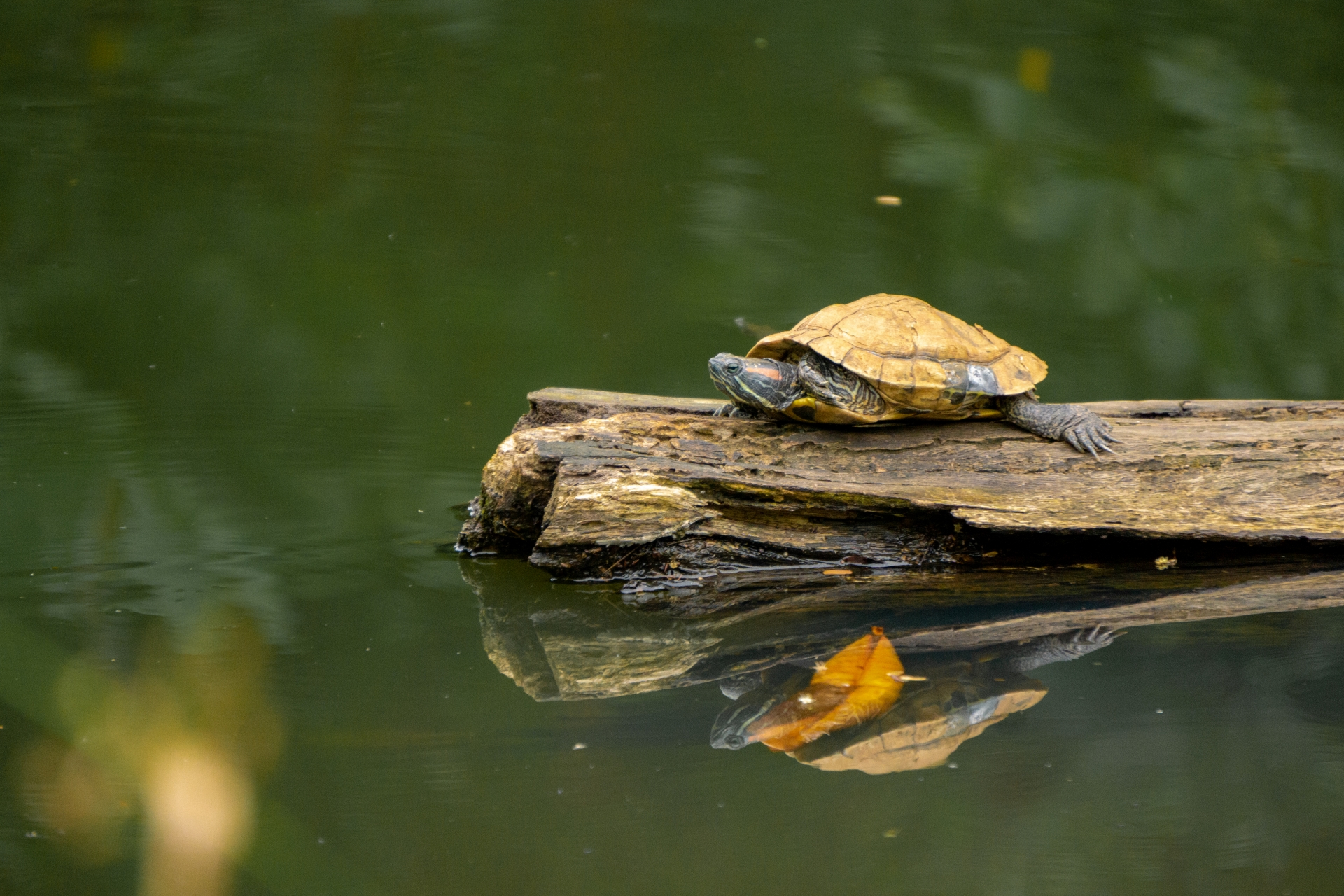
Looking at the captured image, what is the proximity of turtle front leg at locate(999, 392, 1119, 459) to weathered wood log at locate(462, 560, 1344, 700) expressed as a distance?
24 centimetres

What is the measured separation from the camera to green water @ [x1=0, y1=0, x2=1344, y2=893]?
1.29 m

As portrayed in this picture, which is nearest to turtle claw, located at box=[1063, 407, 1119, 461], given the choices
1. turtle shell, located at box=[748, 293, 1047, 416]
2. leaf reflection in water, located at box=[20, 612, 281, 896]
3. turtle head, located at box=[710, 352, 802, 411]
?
turtle shell, located at box=[748, 293, 1047, 416]

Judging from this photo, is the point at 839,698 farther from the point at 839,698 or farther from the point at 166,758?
the point at 166,758

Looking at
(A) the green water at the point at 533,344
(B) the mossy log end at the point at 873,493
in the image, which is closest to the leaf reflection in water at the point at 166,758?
(A) the green water at the point at 533,344

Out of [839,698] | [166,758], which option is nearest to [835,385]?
[839,698]

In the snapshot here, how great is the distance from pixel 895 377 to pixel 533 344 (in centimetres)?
152

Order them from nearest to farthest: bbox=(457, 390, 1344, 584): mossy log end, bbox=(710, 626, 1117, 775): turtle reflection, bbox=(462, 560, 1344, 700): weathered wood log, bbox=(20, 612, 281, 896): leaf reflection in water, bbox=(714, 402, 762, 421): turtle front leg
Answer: bbox=(20, 612, 281, 896): leaf reflection in water < bbox=(710, 626, 1117, 775): turtle reflection < bbox=(462, 560, 1344, 700): weathered wood log < bbox=(457, 390, 1344, 584): mossy log end < bbox=(714, 402, 762, 421): turtle front leg

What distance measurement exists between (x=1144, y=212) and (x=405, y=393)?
2988mm

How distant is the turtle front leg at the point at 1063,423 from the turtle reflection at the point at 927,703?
46 centimetres

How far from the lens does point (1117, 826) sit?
4.22 ft

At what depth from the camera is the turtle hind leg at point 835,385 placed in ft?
6.96

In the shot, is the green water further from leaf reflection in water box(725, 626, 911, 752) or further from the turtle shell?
the turtle shell

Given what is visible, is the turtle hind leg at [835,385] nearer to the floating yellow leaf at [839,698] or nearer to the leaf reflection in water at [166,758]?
the floating yellow leaf at [839,698]

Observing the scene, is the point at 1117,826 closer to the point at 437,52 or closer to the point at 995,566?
the point at 995,566
